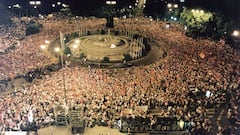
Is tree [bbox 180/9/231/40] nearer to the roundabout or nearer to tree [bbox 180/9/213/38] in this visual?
tree [bbox 180/9/213/38]

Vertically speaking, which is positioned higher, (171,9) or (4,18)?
(171,9)

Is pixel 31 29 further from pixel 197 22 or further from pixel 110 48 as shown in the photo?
pixel 197 22

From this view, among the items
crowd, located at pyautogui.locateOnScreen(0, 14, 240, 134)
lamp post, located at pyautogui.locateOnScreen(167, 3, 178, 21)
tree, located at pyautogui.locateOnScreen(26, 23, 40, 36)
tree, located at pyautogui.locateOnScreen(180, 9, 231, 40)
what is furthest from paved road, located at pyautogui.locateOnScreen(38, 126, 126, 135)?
lamp post, located at pyautogui.locateOnScreen(167, 3, 178, 21)

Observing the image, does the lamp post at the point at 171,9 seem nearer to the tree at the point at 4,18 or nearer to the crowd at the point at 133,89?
the crowd at the point at 133,89

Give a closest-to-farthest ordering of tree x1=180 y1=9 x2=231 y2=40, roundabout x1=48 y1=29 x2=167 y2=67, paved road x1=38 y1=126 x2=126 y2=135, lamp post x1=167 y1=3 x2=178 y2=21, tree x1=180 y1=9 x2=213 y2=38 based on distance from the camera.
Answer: paved road x1=38 y1=126 x2=126 y2=135 → roundabout x1=48 y1=29 x2=167 y2=67 → tree x1=180 y1=9 x2=231 y2=40 → tree x1=180 y1=9 x2=213 y2=38 → lamp post x1=167 y1=3 x2=178 y2=21

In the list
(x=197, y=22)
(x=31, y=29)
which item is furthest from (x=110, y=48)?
(x=197, y=22)

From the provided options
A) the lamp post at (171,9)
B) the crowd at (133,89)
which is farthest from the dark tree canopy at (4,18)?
the lamp post at (171,9)

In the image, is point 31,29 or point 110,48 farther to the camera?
point 31,29

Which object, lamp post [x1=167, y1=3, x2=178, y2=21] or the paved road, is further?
lamp post [x1=167, y1=3, x2=178, y2=21]
